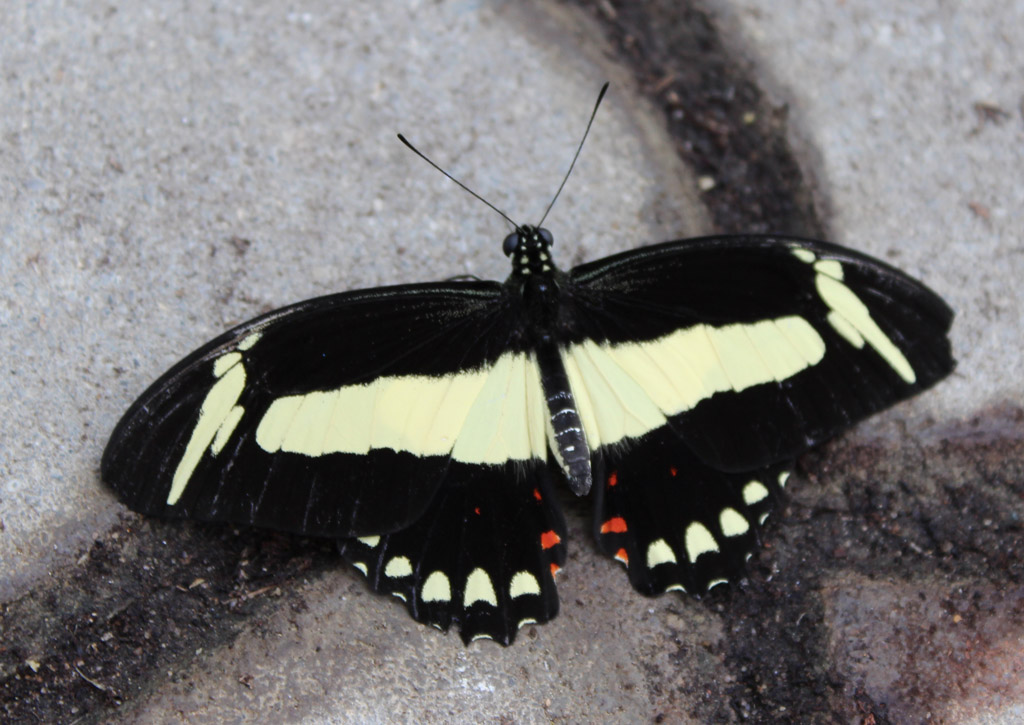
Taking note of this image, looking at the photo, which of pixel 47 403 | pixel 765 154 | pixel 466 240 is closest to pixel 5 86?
pixel 47 403

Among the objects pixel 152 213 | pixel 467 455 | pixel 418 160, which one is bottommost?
pixel 152 213

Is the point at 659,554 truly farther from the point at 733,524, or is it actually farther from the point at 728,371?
the point at 728,371

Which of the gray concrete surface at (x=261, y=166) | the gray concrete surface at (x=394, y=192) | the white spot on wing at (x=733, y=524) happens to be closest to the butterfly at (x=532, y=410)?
the white spot on wing at (x=733, y=524)

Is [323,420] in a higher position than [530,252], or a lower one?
lower

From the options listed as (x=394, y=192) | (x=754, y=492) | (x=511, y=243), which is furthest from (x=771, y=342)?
(x=394, y=192)

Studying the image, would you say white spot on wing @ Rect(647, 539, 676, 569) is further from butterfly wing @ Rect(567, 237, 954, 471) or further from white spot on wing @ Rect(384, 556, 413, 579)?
white spot on wing @ Rect(384, 556, 413, 579)

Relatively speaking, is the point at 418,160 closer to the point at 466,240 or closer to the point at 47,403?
the point at 466,240

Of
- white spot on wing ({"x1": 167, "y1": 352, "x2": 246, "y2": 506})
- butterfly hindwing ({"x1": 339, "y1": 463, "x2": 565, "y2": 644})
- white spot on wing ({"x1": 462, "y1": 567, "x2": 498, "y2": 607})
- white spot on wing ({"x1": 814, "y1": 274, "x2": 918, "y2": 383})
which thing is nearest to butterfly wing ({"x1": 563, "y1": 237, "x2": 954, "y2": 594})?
white spot on wing ({"x1": 814, "y1": 274, "x2": 918, "y2": 383})
